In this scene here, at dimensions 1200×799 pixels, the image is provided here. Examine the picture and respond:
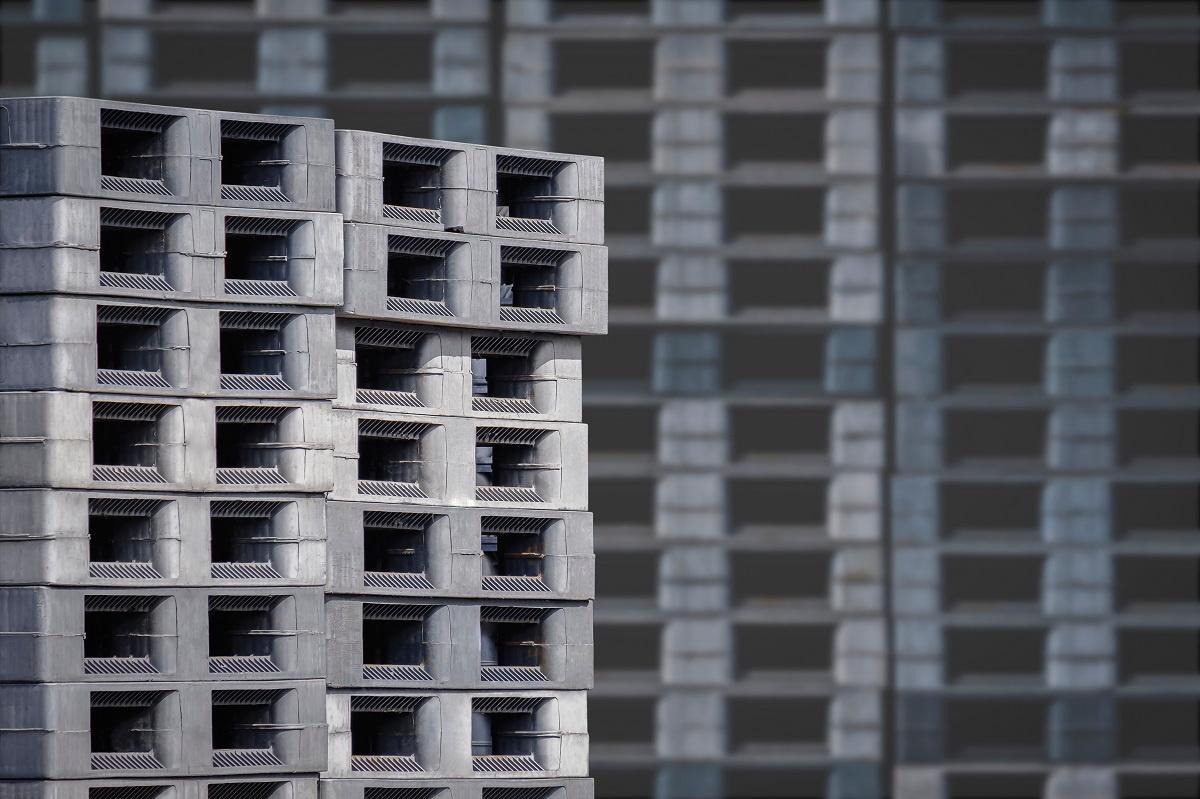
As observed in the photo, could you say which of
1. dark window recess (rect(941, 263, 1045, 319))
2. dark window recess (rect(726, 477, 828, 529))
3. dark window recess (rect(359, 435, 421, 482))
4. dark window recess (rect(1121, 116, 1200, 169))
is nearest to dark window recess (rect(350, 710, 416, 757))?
dark window recess (rect(359, 435, 421, 482))

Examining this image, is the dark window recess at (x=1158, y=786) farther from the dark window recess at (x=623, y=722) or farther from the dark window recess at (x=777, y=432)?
the dark window recess at (x=623, y=722)

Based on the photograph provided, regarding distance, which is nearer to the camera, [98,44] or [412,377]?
[412,377]

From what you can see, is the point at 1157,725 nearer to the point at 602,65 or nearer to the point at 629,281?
the point at 629,281

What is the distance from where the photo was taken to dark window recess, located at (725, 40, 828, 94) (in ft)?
129

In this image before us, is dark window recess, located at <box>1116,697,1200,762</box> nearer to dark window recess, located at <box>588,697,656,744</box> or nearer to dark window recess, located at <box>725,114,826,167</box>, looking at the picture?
dark window recess, located at <box>588,697,656,744</box>

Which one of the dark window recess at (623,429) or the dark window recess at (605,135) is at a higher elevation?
the dark window recess at (605,135)

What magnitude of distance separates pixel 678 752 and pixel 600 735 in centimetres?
170

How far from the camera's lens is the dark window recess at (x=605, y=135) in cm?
3916

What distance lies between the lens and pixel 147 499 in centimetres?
Result: 1858

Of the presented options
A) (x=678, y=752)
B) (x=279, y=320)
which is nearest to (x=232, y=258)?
(x=279, y=320)

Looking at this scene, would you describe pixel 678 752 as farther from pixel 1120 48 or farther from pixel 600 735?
pixel 1120 48

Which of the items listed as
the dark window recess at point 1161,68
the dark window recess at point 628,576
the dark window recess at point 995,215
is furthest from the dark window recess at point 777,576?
the dark window recess at point 1161,68

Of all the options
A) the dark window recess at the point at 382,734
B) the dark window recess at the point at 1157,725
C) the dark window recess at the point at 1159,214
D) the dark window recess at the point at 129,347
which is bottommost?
the dark window recess at the point at 1157,725

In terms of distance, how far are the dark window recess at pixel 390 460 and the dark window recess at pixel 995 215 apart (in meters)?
20.4
